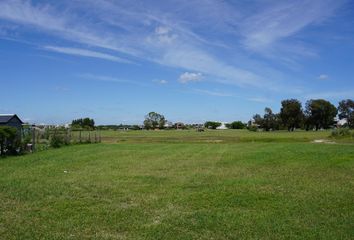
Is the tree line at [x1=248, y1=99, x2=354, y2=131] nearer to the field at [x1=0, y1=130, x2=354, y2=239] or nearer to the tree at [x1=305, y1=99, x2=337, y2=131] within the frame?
the tree at [x1=305, y1=99, x2=337, y2=131]

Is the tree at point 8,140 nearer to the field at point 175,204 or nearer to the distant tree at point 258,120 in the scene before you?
the field at point 175,204

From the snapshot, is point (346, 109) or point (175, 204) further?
point (346, 109)

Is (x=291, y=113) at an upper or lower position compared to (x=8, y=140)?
upper

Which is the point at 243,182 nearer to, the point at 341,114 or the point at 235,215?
the point at 235,215

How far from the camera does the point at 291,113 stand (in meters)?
142

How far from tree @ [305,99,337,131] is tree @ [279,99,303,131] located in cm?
397

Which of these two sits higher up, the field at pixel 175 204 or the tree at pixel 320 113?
the tree at pixel 320 113

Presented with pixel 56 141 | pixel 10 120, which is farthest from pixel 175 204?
pixel 10 120

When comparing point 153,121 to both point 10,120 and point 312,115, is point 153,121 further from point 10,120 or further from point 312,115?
point 10,120

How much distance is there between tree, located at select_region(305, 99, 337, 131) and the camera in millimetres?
141750

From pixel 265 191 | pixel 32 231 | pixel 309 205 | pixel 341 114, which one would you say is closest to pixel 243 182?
pixel 265 191

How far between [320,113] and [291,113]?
33.2 ft

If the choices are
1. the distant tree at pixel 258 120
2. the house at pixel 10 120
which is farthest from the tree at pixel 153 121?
the house at pixel 10 120

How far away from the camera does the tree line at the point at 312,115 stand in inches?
5571
